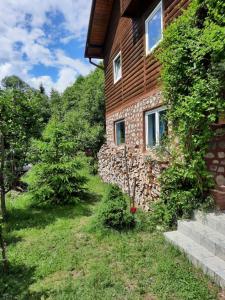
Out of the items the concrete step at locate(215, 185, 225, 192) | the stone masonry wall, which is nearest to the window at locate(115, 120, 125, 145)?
the stone masonry wall

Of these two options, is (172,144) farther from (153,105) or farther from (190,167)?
(153,105)

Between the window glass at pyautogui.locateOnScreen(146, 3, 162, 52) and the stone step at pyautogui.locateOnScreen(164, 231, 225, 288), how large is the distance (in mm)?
5042

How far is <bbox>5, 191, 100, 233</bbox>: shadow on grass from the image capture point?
5521 millimetres

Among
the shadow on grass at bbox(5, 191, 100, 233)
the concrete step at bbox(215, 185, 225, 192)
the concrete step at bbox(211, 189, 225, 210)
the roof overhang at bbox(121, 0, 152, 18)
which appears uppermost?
the roof overhang at bbox(121, 0, 152, 18)

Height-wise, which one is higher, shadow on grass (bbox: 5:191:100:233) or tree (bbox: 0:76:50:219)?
tree (bbox: 0:76:50:219)

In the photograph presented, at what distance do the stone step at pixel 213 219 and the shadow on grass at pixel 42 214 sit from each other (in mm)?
2903

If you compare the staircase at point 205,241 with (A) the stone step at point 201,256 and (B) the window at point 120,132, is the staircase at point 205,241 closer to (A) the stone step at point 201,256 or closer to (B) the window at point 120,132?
(A) the stone step at point 201,256

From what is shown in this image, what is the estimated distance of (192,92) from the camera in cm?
390

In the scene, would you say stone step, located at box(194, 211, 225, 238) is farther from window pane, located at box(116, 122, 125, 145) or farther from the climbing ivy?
window pane, located at box(116, 122, 125, 145)

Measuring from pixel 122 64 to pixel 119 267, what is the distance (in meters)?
7.71

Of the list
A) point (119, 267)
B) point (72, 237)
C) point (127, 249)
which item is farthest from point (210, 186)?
point (72, 237)

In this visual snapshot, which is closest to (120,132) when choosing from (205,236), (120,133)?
(120,133)

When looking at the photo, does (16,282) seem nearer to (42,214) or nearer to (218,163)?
(42,214)

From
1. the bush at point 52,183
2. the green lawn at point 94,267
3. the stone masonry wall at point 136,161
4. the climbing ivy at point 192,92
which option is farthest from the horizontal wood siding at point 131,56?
the green lawn at point 94,267
